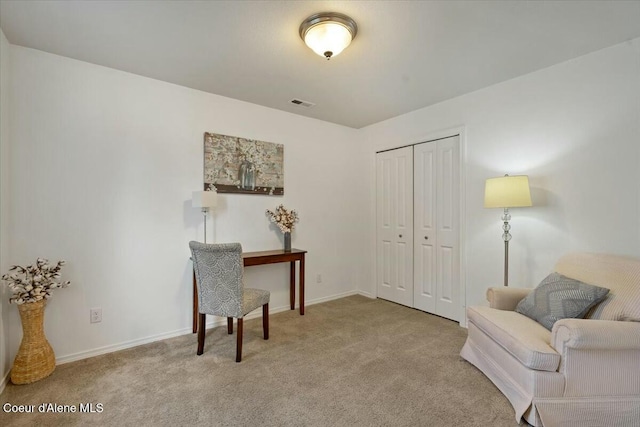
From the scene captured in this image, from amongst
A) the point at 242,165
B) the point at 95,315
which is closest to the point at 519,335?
the point at 242,165

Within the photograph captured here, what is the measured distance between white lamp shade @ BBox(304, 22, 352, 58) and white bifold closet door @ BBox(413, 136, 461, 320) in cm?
184

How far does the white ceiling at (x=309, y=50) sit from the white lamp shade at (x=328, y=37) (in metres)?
0.10

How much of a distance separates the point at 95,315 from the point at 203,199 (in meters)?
1.30

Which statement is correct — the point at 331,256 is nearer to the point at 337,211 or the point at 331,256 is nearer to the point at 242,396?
the point at 337,211

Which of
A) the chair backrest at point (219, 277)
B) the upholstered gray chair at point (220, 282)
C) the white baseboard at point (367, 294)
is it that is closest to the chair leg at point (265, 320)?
the upholstered gray chair at point (220, 282)

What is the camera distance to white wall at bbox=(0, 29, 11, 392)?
1986 mm

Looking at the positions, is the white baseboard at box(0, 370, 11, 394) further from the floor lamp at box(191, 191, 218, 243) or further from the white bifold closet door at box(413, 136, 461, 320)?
the white bifold closet door at box(413, 136, 461, 320)

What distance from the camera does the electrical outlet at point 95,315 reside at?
2.41 metres

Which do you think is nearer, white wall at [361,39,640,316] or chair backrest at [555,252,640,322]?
chair backrest at [555,252,640,322]

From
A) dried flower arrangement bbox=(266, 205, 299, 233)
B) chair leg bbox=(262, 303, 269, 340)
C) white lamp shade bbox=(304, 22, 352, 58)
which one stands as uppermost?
white lamp shade bbox=(304, 22, 352, 58)

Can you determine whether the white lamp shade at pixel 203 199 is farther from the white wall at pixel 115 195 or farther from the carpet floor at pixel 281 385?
the carpet floor at pixel 281 385

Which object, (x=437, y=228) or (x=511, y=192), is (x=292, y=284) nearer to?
(x=437, y=228)

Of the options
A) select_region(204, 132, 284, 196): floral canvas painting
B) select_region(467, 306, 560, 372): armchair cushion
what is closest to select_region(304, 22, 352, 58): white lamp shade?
select_region(204, 132, 284, 196): floral canvas painting

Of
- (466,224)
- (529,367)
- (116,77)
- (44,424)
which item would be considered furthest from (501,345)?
(116,77)
